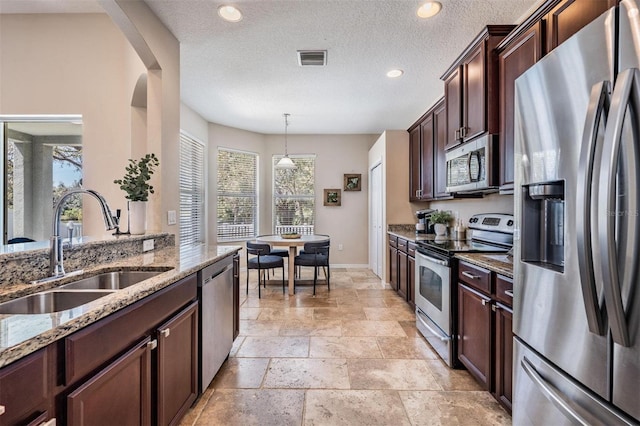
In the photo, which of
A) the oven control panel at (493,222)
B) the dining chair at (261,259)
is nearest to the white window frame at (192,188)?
the dining chair at (261,259)

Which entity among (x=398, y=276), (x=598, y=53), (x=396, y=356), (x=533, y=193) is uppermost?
(x=598, y=53)

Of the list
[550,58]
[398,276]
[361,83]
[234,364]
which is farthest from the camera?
[398,276]

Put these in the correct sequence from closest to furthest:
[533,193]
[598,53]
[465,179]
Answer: [598,53], [533,193], [465,179]

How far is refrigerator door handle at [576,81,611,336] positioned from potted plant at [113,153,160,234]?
250 cm

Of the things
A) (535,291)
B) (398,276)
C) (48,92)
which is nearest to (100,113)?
(48,92)

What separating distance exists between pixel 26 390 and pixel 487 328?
2.14 metres

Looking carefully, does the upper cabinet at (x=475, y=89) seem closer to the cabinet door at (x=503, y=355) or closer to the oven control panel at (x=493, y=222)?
the oven control panel at (x=493, y=222)

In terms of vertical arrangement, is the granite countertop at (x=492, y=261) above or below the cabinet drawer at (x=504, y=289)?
above

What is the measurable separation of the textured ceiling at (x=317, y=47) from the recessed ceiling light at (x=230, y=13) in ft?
0.14

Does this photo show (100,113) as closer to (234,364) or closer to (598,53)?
(234,364)

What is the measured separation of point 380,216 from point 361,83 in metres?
2.23

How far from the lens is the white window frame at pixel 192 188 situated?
4516mm

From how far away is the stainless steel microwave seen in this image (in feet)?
7.00

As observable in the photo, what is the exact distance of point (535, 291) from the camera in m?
1.21
